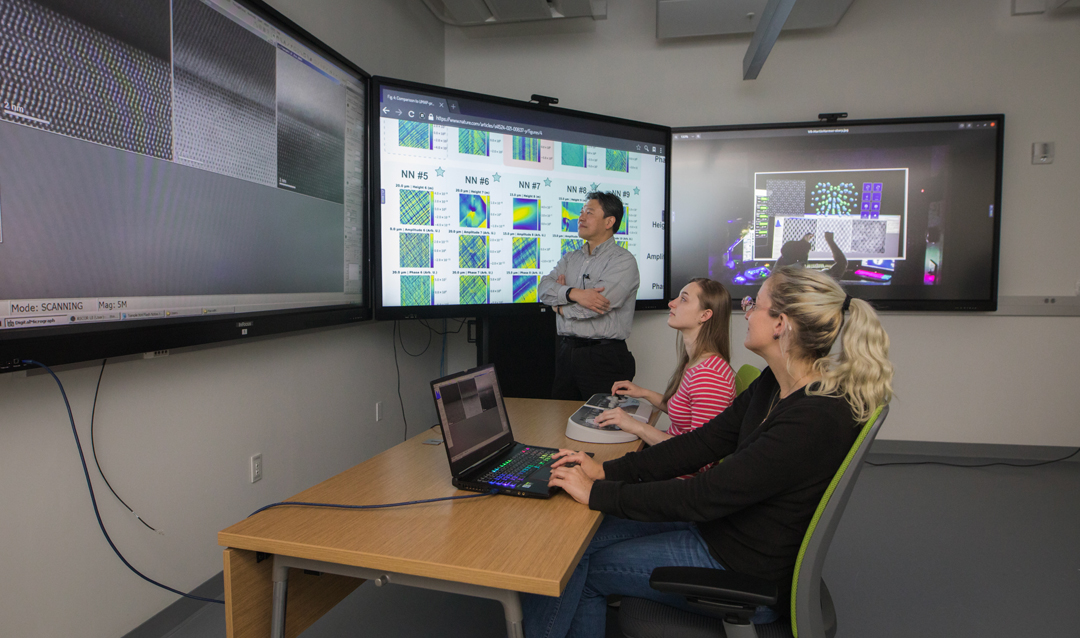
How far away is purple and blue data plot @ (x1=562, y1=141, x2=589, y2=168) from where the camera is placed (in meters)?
3.59

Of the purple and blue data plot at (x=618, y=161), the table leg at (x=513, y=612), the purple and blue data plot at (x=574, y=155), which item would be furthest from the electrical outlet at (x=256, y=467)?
the purple and blue data plot at (x=618, y=161)

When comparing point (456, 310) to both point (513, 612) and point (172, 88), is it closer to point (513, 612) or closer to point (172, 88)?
point (172, 88)

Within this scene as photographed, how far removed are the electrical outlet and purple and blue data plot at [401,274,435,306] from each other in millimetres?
1040

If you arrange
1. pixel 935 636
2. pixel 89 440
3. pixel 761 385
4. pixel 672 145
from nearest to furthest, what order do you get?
pixel 761 385, pixel 89 440, pixel 935 636, pixel 672 145

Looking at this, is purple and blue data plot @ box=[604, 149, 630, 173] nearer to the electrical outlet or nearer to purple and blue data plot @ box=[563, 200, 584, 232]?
purple and blue data plot @ box=[563, 200, 584, 232]

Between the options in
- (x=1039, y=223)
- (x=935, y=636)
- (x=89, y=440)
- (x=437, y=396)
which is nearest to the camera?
(x=437, y=396)

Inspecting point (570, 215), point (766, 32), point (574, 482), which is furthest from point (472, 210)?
point (574, 482)

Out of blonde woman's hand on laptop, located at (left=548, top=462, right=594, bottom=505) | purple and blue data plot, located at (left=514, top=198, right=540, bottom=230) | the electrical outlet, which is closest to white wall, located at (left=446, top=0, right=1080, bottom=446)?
purple and blue data plot, located at (left=514, top=198, right=540, bottom=230)

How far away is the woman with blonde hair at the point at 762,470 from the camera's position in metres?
1.18

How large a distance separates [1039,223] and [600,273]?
3063 millimetres

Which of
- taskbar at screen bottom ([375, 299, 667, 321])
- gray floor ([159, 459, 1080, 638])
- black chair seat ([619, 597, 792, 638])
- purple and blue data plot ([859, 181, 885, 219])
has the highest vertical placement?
purple and blue data plot ([859, 181, 885, 219])

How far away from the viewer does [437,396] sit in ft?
4.37

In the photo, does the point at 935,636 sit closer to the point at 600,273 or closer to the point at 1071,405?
the point at 600,273

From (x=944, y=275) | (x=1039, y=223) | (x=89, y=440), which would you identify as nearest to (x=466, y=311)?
(x=89, y=440)
